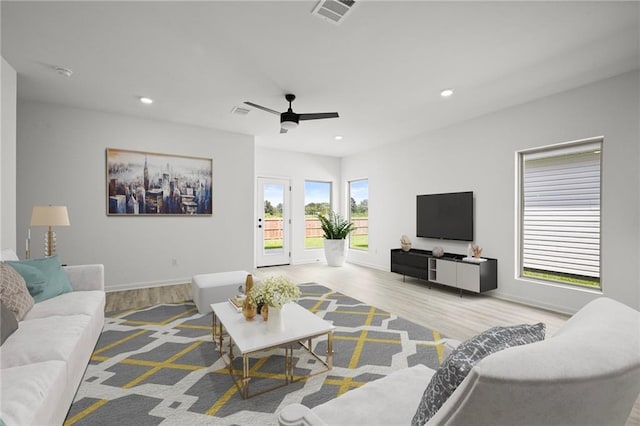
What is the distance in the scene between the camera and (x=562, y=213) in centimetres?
378

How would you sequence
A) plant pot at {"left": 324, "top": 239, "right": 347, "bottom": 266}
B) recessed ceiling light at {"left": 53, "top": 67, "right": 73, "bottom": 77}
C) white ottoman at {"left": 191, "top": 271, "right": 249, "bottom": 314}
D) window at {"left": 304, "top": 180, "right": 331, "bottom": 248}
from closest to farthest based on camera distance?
recessed ceiling light at {"left": 53, "top": 67, "right": 73, "bottom": 77}
white ottoman at {"left": 191, "top": 271, "right": 249, "bottom": 314}
plant pot at {"left": 324, "top": 239, "right": 347, "bottom": 266}
window at {"left": 304, "top": 180, "right": 331, "bottom": 248}

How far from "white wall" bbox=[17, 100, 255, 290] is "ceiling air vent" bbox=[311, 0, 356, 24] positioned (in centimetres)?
358

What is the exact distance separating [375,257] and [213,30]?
5286 millimetres

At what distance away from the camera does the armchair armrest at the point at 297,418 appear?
932 mm

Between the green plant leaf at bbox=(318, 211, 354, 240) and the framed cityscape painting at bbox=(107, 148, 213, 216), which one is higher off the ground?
the framed cityscape painting at bbox=(107, 148, 213, 216)

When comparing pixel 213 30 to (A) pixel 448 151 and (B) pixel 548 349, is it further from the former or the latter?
(A) pixel 448 151

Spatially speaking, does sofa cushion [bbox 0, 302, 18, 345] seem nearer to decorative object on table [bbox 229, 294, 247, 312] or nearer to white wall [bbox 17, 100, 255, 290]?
decorative object on table [bbox 229, 294, 247, 312]

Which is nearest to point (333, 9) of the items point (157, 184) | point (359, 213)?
point (157, 184)

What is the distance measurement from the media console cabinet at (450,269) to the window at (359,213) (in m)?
1.78

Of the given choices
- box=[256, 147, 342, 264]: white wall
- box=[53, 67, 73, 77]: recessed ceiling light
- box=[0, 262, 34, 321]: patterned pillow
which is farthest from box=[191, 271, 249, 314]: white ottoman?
box=[256, 147, 342, 264]: white wall

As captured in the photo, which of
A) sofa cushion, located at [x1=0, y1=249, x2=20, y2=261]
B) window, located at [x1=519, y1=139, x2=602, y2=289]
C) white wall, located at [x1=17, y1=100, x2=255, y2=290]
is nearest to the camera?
sofa cushion, located at [x1=0, y1=249, x2=20, y2=261]

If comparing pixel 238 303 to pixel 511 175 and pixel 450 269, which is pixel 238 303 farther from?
pixel 511 175

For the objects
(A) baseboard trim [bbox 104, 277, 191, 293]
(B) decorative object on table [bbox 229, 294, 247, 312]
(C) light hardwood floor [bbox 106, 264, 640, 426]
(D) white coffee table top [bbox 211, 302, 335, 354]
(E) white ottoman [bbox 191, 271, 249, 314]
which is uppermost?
(B) decorative object on table [bbox 229, 294, 247, 312]

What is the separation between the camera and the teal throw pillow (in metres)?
2.39
